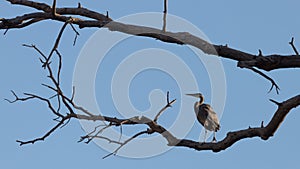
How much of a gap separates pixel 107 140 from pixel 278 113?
155 cm

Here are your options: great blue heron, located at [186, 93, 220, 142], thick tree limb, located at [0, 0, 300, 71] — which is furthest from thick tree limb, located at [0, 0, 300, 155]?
great blue heron, located at [186, 93, 220, 142]

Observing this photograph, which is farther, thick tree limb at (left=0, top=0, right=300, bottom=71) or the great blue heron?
the great blue heron

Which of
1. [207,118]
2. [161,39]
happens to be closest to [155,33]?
[161,39]

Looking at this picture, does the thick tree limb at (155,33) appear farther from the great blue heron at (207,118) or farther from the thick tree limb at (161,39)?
the great blue heron at (207,118)

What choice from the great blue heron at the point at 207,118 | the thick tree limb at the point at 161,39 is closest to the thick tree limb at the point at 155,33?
the thick tree limb at the point at 161,39

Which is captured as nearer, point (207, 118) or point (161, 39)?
point (161, 39)

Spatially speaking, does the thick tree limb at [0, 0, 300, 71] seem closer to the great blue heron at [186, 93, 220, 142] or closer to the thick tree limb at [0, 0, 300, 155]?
the thick tree limb at [0, 0, 300, 155]

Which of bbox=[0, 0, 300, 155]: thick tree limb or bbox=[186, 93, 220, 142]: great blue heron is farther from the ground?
bbox=[186, 93, 220, 142]: great blue heron

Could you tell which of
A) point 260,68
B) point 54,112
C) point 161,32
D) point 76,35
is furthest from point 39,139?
point 260,68

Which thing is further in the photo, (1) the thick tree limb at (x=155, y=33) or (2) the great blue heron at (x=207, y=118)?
(2) the great blue heron at (x=207, y=118)

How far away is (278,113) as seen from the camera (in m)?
4.56

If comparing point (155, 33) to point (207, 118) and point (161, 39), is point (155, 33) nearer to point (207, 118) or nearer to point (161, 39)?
point (161, 39)

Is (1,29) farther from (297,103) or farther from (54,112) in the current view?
(297,103)

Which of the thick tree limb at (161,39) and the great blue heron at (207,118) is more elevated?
the great blue heron at (207,118)
